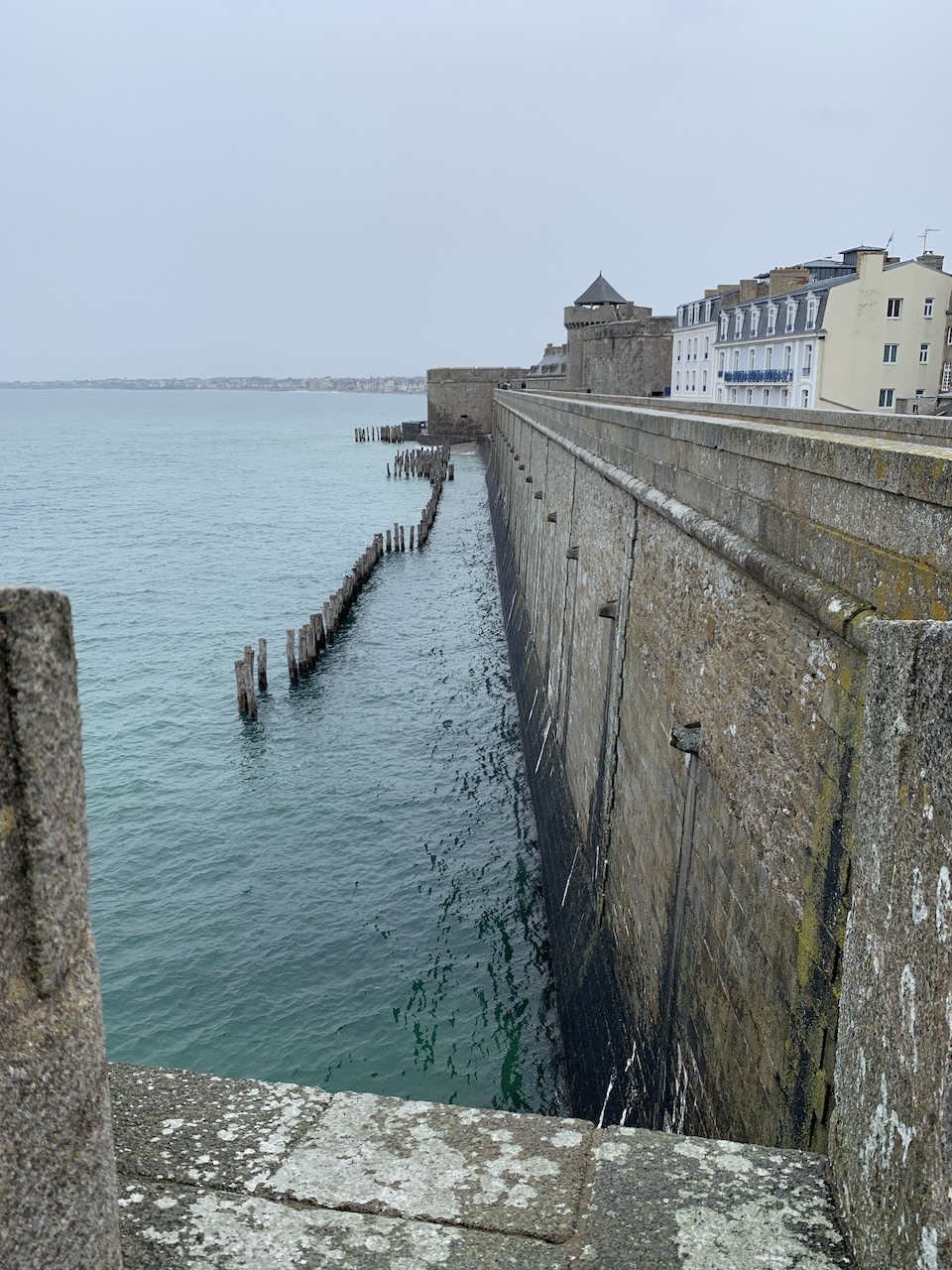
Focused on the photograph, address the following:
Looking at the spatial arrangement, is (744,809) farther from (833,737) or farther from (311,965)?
(311,965)

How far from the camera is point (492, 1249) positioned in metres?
2.46

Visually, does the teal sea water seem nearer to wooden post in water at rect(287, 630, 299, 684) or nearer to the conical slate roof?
wooden post in water at rect(287, 630, 299, 684)

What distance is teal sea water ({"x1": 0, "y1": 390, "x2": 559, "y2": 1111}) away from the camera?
1120cm

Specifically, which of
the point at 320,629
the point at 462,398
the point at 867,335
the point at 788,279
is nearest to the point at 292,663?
the point at 320,629

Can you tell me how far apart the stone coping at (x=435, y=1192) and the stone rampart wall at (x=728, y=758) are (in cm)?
30

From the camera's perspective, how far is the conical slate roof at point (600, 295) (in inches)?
2753

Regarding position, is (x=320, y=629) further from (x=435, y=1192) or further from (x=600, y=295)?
(x=600, y=295)

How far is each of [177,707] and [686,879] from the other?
666 inches

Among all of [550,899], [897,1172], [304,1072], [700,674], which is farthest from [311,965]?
[897,1172]

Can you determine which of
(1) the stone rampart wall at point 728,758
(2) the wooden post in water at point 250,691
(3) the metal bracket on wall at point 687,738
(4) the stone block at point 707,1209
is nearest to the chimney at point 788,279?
(2) the wooden post in water at point 250,691

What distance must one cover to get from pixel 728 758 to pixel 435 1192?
13.3 feet

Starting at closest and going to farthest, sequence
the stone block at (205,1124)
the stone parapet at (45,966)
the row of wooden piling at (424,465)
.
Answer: the stone parapet at (45,966) → the stone block at (205,1124) → the row of wooden piling at (424,465)

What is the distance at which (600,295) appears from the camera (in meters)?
70.2

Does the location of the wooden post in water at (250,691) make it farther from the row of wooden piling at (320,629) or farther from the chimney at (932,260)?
the chimney at (932,260)
